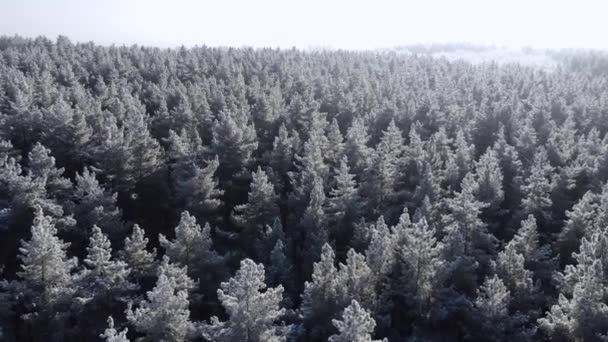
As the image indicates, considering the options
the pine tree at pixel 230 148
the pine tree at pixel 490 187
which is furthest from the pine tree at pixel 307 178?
the pine tree at pixel 490 187

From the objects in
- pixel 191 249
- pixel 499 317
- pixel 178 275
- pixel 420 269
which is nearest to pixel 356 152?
pixel 420 269

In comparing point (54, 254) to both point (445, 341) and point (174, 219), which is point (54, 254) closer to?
point (174, 219)

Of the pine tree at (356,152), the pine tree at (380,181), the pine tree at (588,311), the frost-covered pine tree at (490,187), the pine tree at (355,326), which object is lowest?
the pine tree at (355,326)

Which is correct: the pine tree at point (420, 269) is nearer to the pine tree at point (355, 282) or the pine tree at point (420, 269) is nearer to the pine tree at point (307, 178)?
the pine tree at point (355, 282)

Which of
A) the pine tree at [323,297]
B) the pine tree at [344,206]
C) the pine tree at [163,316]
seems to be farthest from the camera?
the pine tree at [344,206]

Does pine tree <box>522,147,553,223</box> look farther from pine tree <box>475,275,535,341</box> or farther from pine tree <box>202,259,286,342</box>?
pine tree <box>202,259,286,342</box>

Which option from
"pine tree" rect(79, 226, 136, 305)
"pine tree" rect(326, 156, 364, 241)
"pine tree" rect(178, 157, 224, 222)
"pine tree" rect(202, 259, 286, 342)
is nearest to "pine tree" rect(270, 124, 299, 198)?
"pine tree" rect(178, 157, 224, 222)

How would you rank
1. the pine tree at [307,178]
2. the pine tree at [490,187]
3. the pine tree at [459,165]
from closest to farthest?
the pine tree at [490,187] < the pine tree at [307,178] < the pine tree at [459,165]

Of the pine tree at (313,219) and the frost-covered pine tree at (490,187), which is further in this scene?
the frost-covered pine tree at (490,187)

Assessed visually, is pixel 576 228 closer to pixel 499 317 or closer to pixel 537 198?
pixel 537 198
